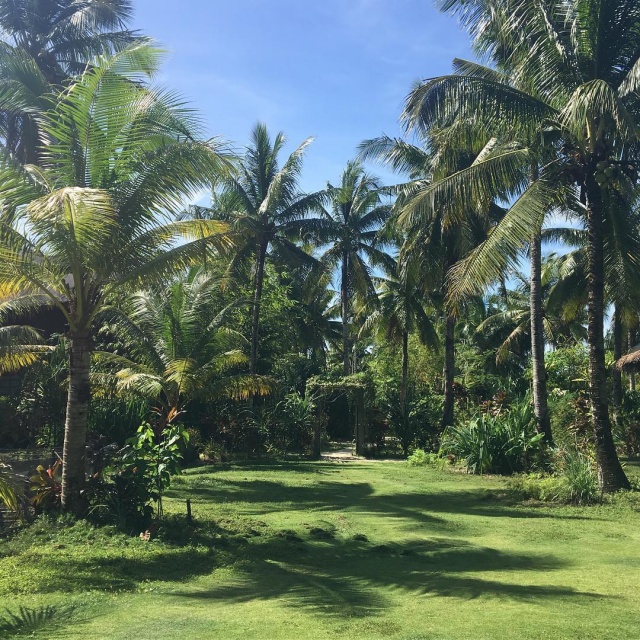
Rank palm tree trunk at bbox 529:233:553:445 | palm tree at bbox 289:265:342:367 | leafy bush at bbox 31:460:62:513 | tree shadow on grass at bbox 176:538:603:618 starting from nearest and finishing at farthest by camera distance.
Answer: tree shadow on grass at bbox 176:538:603:618, leafy bush at bbox 31:460:62:513, palm tree trunk at bbox 529:233:553:445, palm tree at bbox 289:265:342:367

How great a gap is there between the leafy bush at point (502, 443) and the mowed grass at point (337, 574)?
13.7ft

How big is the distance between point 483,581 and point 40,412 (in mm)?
12902

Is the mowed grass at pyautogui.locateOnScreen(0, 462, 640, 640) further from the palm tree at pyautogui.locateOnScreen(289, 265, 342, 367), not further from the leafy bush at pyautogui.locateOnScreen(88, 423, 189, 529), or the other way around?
the palm tree at pyautogui.locateOnScreen(289, 265, 342, 367)

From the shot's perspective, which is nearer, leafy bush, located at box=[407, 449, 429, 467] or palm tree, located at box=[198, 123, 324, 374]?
leafy bush, located at box=[407, 449, 429, 467]

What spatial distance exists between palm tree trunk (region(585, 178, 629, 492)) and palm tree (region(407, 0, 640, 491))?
2 centimetres

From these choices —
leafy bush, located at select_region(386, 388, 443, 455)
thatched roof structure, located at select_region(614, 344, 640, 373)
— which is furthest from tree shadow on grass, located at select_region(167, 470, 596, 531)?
leafy bush, located at select_region(386, 388, 443, 455)

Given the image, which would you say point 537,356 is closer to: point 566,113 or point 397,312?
point 566,113

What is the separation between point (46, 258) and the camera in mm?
8789

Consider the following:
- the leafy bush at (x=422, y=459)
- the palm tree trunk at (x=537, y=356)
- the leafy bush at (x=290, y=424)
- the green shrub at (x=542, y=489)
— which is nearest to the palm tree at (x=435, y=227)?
the palm tree trunk at (x=537, y=356)

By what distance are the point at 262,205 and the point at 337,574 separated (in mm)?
17917

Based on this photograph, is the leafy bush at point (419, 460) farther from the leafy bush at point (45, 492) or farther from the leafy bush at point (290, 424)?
the leafy bush at point (45, 492)

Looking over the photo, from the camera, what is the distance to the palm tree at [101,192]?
8.54 m

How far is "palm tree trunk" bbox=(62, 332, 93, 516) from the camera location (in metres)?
8.70

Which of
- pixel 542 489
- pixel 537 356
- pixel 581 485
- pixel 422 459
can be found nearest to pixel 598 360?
pixel 581 485
